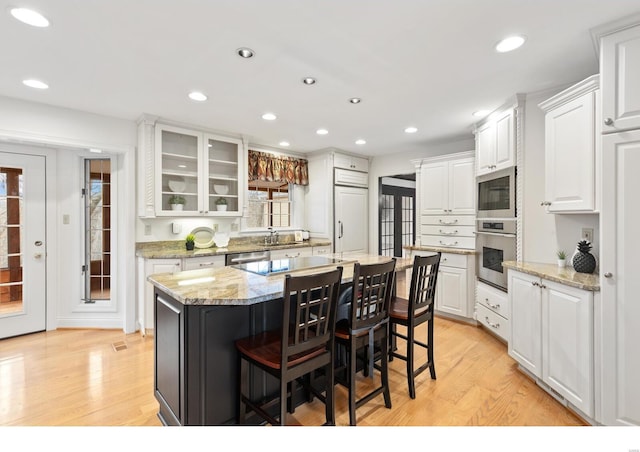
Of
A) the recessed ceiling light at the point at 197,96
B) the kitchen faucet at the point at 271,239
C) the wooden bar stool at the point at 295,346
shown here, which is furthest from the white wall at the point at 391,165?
the wooden bar stool at the point at 295,346

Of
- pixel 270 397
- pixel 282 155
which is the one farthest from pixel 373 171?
pixel 270 397

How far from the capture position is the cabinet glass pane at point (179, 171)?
3781mm

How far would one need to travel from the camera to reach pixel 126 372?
264cm

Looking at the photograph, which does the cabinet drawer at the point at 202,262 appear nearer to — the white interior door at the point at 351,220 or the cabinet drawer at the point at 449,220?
the white interior door at the point at 351,220

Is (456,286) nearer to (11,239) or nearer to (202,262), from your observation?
(202,262)

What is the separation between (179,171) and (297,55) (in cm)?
238

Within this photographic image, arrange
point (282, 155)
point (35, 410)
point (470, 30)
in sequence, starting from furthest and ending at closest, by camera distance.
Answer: point (282, 155), point (35, 410), point (470, 30)

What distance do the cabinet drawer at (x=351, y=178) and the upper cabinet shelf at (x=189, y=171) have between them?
5.03ft

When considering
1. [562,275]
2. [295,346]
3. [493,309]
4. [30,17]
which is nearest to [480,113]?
[562,275]

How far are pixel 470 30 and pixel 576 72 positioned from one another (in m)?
1.20

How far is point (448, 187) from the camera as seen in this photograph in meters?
4.10

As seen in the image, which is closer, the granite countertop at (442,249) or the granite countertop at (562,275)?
the granite countertop at (562,275)
